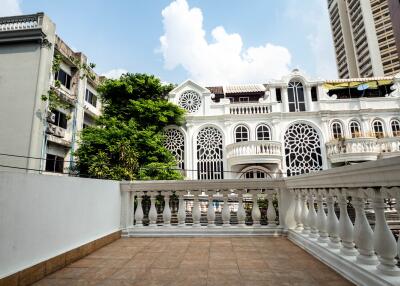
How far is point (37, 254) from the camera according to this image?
2.27 metres

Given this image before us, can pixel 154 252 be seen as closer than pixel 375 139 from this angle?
Yes

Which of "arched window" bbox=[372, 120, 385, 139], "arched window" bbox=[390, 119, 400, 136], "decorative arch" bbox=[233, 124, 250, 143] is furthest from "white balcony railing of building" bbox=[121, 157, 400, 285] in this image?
"arched window" bbox=[390, 119, 400, 136]

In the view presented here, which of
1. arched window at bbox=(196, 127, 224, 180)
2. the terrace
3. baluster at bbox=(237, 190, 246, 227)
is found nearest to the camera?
the terrace

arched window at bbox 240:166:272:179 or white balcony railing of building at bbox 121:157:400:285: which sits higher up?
arched window at bbox 240:166:272:179

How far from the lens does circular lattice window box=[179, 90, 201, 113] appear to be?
16.3 meters

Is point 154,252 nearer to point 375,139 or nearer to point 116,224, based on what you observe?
point 116,224

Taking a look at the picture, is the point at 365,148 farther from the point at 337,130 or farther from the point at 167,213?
the point at 167,213

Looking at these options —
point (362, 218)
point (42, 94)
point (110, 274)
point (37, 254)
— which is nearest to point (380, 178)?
point (362, 218)

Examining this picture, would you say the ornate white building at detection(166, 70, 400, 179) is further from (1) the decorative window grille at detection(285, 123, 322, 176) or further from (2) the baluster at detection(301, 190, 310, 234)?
(2) the baluster at detection(301, 190, 310, 234)

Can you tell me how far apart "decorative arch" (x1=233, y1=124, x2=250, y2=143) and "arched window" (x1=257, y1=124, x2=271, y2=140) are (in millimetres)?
777

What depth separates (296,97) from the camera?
15.8m

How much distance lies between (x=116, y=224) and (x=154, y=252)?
51.0 inches

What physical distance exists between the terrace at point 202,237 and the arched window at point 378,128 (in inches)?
564

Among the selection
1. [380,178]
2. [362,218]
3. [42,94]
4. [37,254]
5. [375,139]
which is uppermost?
[42,94]
